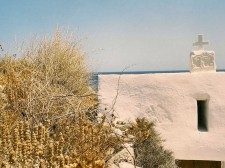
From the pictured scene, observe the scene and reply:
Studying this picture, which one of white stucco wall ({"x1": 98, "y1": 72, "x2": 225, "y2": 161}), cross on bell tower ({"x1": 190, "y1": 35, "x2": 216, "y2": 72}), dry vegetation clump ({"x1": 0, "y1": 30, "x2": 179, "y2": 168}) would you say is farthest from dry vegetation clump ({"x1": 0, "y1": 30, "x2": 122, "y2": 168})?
cross on bell tower ({"x1": 190, "y1": 35, "x2": 216, "y2": 72})

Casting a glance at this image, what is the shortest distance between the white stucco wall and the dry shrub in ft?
1.42

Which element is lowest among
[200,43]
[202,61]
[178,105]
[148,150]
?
[148,150]

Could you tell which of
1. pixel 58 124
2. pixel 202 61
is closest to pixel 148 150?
pixel 202 61

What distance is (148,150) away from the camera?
25.7 ft

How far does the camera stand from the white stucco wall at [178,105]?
8359mm

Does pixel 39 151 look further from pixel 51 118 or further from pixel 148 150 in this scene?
pixel 148 150

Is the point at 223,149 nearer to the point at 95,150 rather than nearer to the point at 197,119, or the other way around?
the point at 197,119

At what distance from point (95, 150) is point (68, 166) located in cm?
132

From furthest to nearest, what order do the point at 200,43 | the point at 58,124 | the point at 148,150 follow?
1. the point at 200,43
2. the point at 148,150
3. the point at 58,124

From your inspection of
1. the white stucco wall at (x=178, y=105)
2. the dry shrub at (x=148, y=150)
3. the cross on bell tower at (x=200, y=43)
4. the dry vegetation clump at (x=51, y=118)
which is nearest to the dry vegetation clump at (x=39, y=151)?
the dry vegetation clump at (x=51, y=118)

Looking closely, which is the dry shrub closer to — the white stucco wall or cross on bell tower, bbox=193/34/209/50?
the white stucco wall

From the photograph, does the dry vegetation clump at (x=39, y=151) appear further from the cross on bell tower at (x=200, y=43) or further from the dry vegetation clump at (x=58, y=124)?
the cross on bell tower at (x=200, y=43)

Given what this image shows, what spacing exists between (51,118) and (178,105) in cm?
373

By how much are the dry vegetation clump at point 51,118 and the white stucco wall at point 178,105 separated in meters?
0.75
